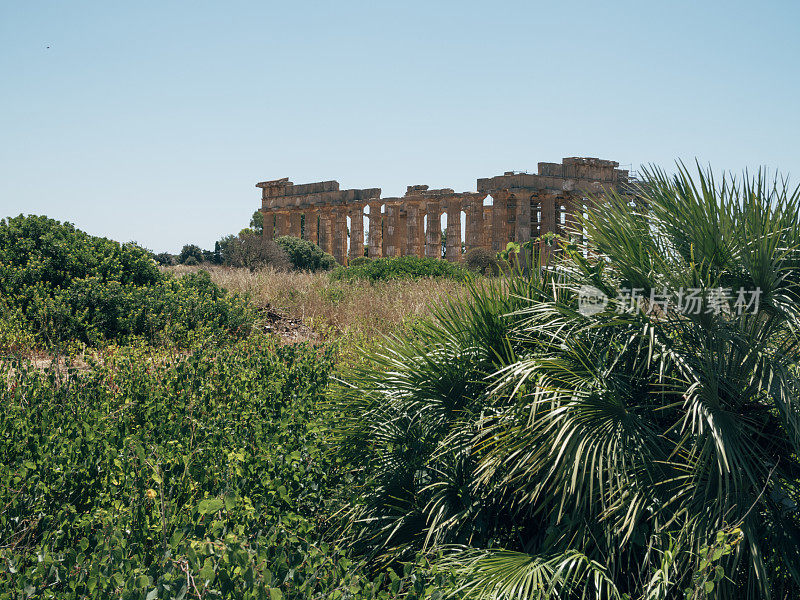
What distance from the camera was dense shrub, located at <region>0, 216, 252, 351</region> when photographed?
397 inches

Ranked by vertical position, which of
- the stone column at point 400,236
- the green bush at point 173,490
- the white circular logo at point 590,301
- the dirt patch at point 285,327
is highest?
the stone column at point 400,236

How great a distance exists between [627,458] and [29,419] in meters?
4.25

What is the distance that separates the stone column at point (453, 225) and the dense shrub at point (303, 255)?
24.7 feet

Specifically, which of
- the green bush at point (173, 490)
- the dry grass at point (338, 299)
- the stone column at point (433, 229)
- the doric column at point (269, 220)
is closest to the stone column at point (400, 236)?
the stone column at point (433, 229)

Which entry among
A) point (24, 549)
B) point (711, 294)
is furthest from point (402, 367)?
point (24, 549)

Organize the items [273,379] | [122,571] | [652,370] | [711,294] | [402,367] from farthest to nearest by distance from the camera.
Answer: [273,379] < [402,367] < [652,370] < [711,294] < [122,571]

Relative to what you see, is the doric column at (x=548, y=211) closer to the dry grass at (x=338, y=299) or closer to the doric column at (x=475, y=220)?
the doric column at (x=475, y=220)

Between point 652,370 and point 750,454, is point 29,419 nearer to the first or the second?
point 652,370

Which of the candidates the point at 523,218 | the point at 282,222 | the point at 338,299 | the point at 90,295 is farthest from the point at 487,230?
the point at 90,295

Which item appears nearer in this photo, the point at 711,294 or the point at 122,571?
the point at 122,571

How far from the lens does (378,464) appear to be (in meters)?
4.25

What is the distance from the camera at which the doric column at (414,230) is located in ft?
138

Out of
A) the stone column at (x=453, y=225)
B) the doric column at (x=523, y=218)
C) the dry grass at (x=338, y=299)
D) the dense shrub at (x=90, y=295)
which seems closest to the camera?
the dense shrub at (x=90, y=295)

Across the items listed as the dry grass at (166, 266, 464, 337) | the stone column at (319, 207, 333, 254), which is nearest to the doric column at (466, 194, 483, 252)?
the stone column at (319, 207, 333, 254)
